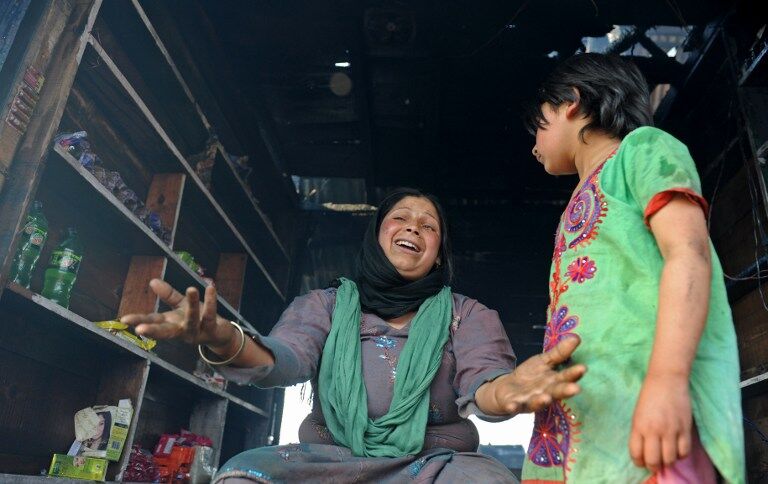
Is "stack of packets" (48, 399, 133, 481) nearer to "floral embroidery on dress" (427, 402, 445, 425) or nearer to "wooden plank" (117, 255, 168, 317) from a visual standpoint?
"wooden plank" (117, 255, 168, 317)

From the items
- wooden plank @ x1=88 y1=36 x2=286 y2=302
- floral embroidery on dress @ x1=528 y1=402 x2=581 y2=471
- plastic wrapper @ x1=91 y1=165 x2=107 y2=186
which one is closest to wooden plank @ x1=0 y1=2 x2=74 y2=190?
wooden plank @ x1=88 y1=36 x2=286 y2=302

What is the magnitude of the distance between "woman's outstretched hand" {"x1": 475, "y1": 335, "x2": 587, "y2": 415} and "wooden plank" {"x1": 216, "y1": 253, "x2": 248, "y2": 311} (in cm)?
308

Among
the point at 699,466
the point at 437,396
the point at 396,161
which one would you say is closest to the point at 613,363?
the point at 699,466

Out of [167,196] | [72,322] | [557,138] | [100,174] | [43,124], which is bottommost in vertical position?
[72,322]

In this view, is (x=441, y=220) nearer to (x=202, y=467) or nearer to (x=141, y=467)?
(x=141, y=467)

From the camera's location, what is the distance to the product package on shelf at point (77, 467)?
2191 mm

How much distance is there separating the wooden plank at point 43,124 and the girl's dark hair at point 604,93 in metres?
1.48

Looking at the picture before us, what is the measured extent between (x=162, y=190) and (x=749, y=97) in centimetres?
291

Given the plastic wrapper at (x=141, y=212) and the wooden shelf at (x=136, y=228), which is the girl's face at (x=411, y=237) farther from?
the plastic wrapper at (x=141, y=212)

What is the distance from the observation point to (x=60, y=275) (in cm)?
217

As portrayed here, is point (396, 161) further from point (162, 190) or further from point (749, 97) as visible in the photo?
point (749, 97)

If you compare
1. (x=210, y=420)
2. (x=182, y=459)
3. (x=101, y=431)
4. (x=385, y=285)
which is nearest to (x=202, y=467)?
(x=182, y=459)

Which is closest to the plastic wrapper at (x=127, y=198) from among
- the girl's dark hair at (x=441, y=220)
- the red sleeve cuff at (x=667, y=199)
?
the girl's dark hair at (x=441, y=220)

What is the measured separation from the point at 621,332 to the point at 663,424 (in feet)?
0.67
